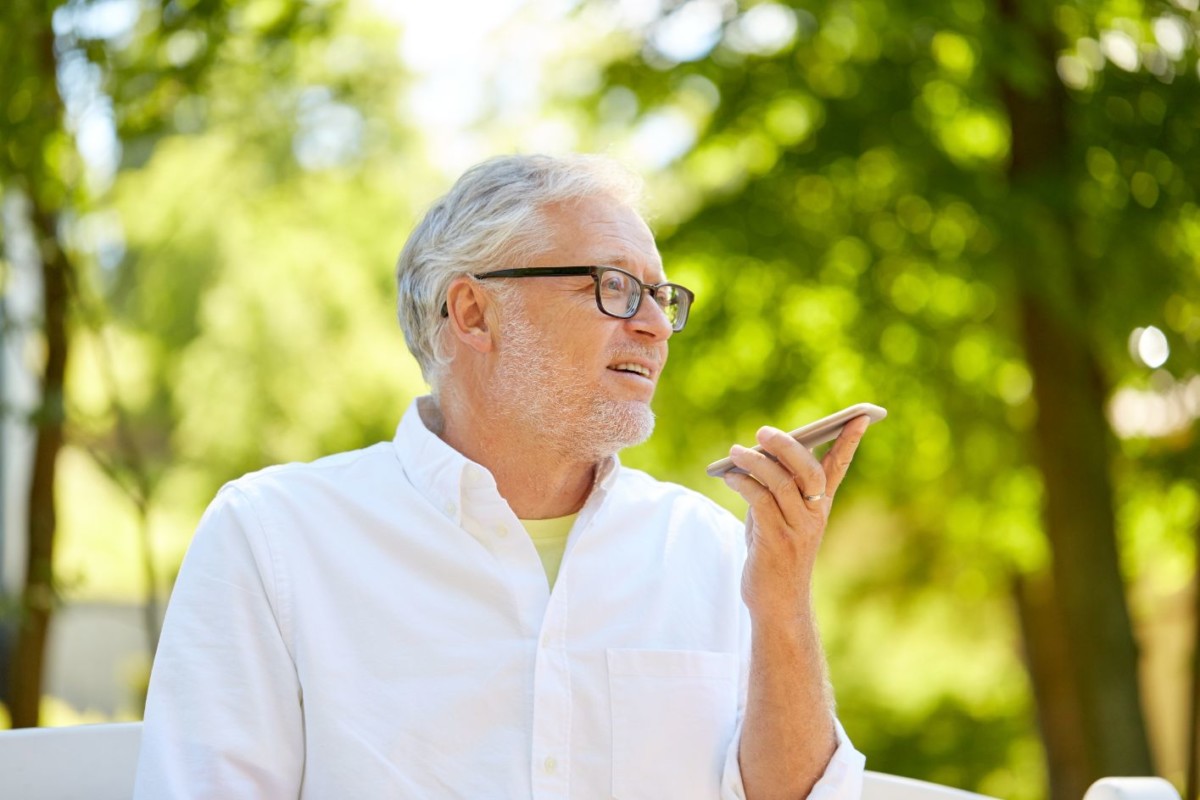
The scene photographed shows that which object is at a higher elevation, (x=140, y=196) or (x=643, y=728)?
(x=140, y=196)

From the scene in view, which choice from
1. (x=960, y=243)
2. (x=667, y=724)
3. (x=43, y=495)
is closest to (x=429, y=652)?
(x=667, y=724)

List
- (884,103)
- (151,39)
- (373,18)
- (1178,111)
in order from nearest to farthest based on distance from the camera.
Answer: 1. (151,39)
2. (1178,111)
3. (884,103)
4. (373,18)

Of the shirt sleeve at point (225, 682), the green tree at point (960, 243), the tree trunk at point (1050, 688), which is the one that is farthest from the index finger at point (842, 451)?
the tree trunk at point (1050, 688)

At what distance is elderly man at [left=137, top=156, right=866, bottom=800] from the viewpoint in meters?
2.00

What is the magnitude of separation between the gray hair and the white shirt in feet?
0.76

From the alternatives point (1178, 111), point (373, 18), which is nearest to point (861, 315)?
point (1178, 111)

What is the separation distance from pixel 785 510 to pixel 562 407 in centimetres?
46

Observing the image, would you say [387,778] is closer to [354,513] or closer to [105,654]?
[354,513]

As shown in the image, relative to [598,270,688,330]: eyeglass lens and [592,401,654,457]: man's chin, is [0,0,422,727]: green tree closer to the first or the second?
[598,270,688,330]: eyeglass lens

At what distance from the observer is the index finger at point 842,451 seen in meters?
1.92

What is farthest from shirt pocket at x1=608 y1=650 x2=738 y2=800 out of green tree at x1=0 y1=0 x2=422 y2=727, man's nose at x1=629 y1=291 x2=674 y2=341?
green tree at x1=0 y1=0 x2=422 y2=727

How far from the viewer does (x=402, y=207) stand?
8570 millimetres

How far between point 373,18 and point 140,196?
5.67ft

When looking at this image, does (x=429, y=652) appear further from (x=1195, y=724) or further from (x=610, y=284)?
(x=1195, y=724)
